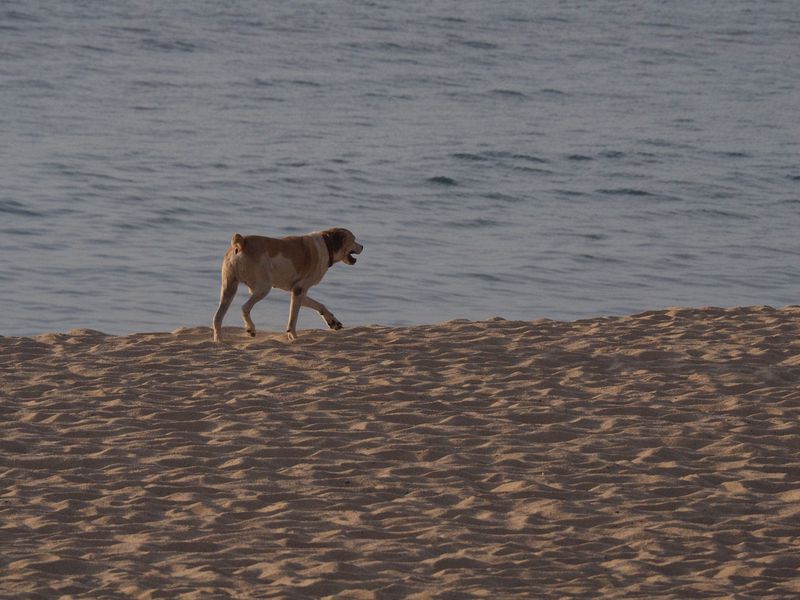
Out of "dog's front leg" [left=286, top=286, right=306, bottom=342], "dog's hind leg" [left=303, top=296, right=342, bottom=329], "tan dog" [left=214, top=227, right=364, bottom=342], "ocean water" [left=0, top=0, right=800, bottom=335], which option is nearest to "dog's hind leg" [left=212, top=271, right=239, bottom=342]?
"tan dog" [left=214, top=227, right=364, bottom=342]

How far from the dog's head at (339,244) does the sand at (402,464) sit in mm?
649

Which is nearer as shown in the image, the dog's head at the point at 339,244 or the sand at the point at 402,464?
the sand at the point at 402,464

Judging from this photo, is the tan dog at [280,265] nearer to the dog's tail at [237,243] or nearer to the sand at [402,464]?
the dog's tail at [237,243]

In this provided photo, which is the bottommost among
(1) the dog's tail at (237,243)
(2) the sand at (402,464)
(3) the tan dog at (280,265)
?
(2) the sand at (402,464)

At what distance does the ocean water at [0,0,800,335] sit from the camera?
15.5 metres

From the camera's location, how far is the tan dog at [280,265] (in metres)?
10.8

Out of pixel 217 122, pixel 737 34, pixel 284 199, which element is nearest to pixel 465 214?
pixel 284 199

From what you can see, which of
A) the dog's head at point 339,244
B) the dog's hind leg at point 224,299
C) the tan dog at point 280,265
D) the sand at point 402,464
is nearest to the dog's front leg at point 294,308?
the tan dog at point 280,265

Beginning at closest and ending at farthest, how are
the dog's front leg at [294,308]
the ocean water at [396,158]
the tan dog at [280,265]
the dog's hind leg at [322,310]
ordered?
the tan dog at [280,265] < the dog's front leg at [294,308] < the dog's hind leg at [322,310] < the ocean water at [396,158]

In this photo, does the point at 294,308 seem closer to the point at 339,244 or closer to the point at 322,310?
the point at 322,310

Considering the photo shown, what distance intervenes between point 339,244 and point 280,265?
0.68 metres

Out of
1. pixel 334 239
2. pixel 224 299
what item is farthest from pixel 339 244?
pixel 224 299

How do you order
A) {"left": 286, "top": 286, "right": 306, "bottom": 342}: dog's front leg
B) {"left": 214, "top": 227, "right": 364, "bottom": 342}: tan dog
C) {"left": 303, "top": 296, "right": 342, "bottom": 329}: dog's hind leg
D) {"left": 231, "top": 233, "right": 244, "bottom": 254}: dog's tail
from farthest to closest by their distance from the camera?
{"left": 303, "top": 296, "right": 342, "bottom": 329}: dog's hind leg, {"left": 286, "top": 286, "right": 306, "bottom": 342}: dog's front leg, {"left": 214, "top": 227, "right": 364, "bottom": 342}: tan dog, {"left": 231, "top": 233, "right": 244, "bottom": 254}: dog's tail

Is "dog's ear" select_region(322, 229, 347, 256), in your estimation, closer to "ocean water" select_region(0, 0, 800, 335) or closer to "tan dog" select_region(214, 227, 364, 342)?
"tan dog" select_region(214, 227, 364, 342)
